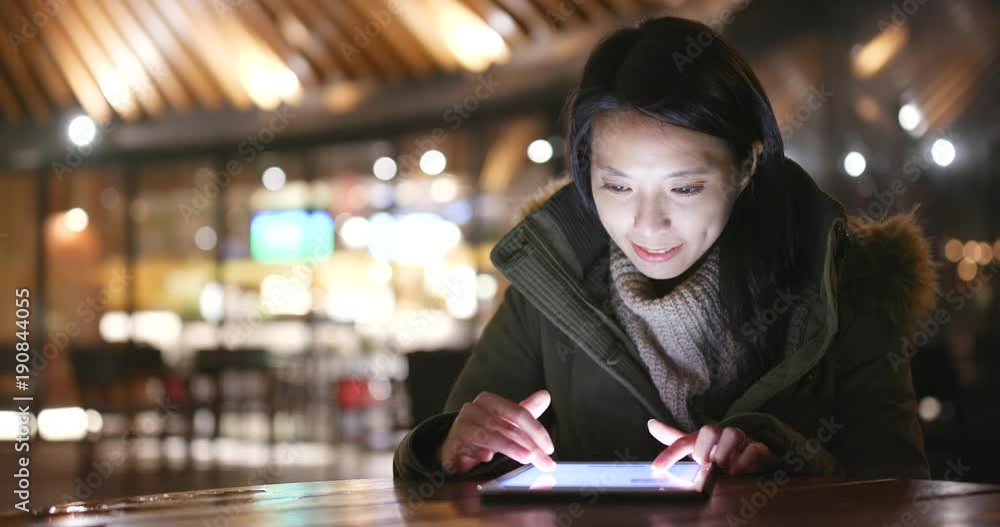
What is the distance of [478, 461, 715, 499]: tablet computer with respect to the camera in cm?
112

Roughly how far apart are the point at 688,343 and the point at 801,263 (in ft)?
0.80

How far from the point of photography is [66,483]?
6820mm

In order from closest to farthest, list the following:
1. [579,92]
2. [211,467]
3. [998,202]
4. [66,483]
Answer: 1. [579,92]
2. [998,202]
3. [66,483]
4. [211,467]

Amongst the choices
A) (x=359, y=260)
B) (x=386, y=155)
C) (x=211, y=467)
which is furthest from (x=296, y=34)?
(x=211, y=467)

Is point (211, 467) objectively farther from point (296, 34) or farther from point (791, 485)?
point (791, 485)

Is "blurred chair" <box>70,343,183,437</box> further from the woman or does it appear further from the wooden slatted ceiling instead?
the woman

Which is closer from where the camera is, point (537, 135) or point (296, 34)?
point (296, 34)

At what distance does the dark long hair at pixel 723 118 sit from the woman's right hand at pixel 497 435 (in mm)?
455

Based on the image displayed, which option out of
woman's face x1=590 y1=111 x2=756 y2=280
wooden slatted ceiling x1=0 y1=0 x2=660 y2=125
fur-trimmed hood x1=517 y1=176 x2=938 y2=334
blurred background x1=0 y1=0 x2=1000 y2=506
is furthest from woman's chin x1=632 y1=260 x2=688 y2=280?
wooden slatted ceiling x1=0 y1=0 x2=660 y2=125

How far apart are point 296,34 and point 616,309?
6.45 meters

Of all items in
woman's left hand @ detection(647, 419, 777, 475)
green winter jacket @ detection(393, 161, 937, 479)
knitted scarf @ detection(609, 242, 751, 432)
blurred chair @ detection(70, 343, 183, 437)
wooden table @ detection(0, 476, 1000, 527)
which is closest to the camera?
wooden table @ detection(0, 476, 1000, 527)

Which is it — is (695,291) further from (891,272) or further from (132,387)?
(132,387)

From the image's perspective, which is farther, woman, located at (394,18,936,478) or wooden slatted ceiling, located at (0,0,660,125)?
wooden slatted ceiling, located at (0,0,660,125)

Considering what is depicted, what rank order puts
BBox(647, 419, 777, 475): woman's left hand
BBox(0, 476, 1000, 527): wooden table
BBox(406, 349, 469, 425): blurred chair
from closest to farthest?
BBox(0, 476, 1000, 527): wooden table < BBox(647, 419, 777, 475): woman's left hand < BBox(406, 349, 469, 425): blurred chair
